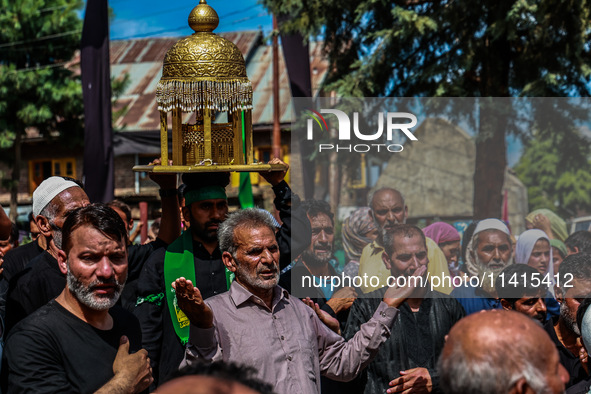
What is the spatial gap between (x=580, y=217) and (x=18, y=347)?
200 inches

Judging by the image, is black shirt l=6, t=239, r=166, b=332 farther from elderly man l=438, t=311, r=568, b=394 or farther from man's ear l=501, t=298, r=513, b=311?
man's ear l=501, t=298, r=513, b=311

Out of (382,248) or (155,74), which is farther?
(155,74)

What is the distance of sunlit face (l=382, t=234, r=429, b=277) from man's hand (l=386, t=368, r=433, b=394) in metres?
0.84

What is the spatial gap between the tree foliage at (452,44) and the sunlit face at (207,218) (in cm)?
715

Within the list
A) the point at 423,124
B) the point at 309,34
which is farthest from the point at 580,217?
the point at 309,34

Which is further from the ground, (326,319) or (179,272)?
(179,272)

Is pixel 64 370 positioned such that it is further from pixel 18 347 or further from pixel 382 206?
pixel 382 206

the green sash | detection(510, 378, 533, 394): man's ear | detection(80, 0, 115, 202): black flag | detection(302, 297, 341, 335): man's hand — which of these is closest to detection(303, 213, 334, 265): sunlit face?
the green sash

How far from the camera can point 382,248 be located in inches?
215

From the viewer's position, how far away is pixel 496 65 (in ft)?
38.0

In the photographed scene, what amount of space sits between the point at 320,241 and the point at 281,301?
194 cm

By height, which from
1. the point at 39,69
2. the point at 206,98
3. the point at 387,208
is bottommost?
the point at 387,208

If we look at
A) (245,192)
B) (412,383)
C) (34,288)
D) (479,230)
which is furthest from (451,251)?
(34,288)

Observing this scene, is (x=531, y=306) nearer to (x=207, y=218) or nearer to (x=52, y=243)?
(x=207, y=218)
